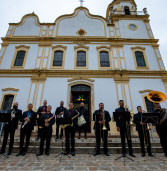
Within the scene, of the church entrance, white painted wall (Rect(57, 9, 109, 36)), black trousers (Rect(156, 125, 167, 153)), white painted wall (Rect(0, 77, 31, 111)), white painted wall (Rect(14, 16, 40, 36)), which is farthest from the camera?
white painted wall (Rect(57, 9, 109, 36))

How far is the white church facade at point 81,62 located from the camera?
10289 mm

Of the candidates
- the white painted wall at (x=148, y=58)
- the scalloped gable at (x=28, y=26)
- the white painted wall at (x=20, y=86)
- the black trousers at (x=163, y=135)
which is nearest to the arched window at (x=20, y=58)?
the white painted wall at (x=20, y=86)

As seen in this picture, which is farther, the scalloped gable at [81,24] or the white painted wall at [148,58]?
the scalloped gable at [81,24]

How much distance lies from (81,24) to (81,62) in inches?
217

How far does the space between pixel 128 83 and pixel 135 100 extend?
1.53 metres

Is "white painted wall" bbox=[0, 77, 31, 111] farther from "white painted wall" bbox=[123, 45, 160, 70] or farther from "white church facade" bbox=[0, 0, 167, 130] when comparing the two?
"white painted wall" bbox=[123, 45, 160, 70]

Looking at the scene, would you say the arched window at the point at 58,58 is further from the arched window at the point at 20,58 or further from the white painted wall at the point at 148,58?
the white painted wall at the point at 148,58

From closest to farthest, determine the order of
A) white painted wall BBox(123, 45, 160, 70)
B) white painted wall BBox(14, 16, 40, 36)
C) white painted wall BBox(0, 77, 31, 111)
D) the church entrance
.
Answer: white painted wall BBox(0, 77, 31, 111) → the church entrance → white painted wall BBox(123, 45, 160, 70) → white painted wall BBox(14, 16, 40, 36)

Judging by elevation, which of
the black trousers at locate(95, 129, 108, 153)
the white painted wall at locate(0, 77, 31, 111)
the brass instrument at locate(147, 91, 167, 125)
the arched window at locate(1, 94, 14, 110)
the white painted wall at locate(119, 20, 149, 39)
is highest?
the white painted wall at locate(119, 20, 149, 39)

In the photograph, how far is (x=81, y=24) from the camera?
14.7m

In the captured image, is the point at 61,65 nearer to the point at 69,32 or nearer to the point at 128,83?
the point at 69,32

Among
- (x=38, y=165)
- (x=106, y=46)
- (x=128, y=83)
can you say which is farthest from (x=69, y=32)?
(x=38, y=165)

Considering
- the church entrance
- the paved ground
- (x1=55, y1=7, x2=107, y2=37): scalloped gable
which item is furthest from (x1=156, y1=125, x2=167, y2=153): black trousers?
(x1=55, y1=7, x2=107, y2=37): scalloped gable

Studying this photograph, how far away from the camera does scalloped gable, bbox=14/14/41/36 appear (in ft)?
45.7
